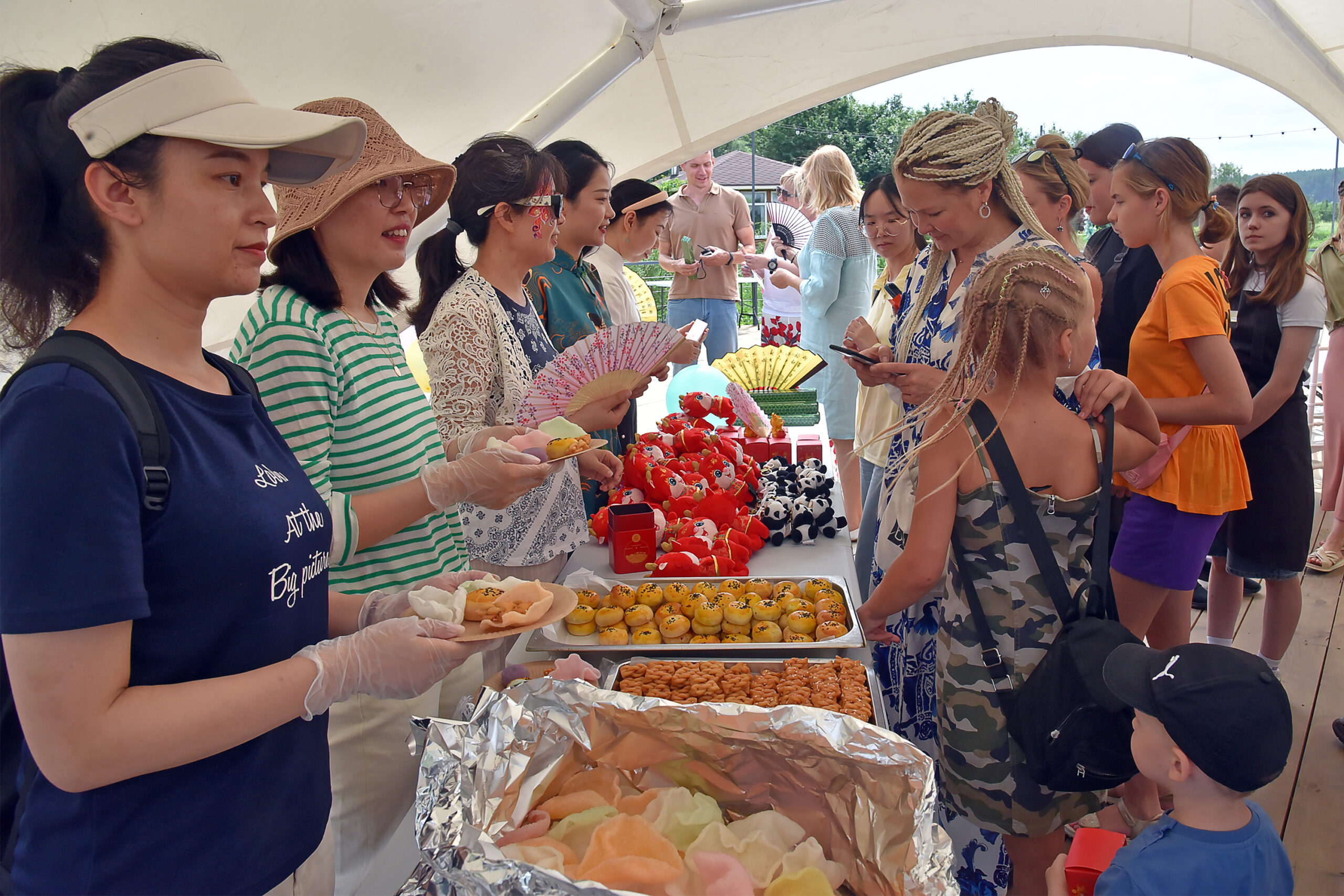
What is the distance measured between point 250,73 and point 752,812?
2.71m

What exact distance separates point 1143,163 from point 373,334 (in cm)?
265

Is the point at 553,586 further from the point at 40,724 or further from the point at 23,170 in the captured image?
the point at 23,170

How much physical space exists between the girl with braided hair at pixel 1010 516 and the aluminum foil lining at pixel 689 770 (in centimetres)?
75

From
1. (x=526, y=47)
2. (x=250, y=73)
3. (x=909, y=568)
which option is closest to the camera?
(x=909, y=568)

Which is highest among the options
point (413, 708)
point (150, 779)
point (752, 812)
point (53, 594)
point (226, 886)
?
point (53, 594)

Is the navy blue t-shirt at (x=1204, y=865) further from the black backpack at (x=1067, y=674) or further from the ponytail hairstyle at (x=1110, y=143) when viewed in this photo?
the ponytail hairstyle at (x=1110, y=143)

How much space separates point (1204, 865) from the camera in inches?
53.5

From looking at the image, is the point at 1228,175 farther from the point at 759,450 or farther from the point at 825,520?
the point at 825,520

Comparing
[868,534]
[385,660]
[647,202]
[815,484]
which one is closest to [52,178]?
[385,660]

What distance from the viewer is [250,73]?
2.65m

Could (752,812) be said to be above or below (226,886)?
below

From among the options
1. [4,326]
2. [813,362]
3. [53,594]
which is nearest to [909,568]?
[53,594]

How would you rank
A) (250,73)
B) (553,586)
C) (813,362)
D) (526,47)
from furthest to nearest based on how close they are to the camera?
1. (813,362)
2. (526,47)
3. (250,73)
4. (553,586)

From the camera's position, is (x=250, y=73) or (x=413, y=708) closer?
(x=413, y=708)
